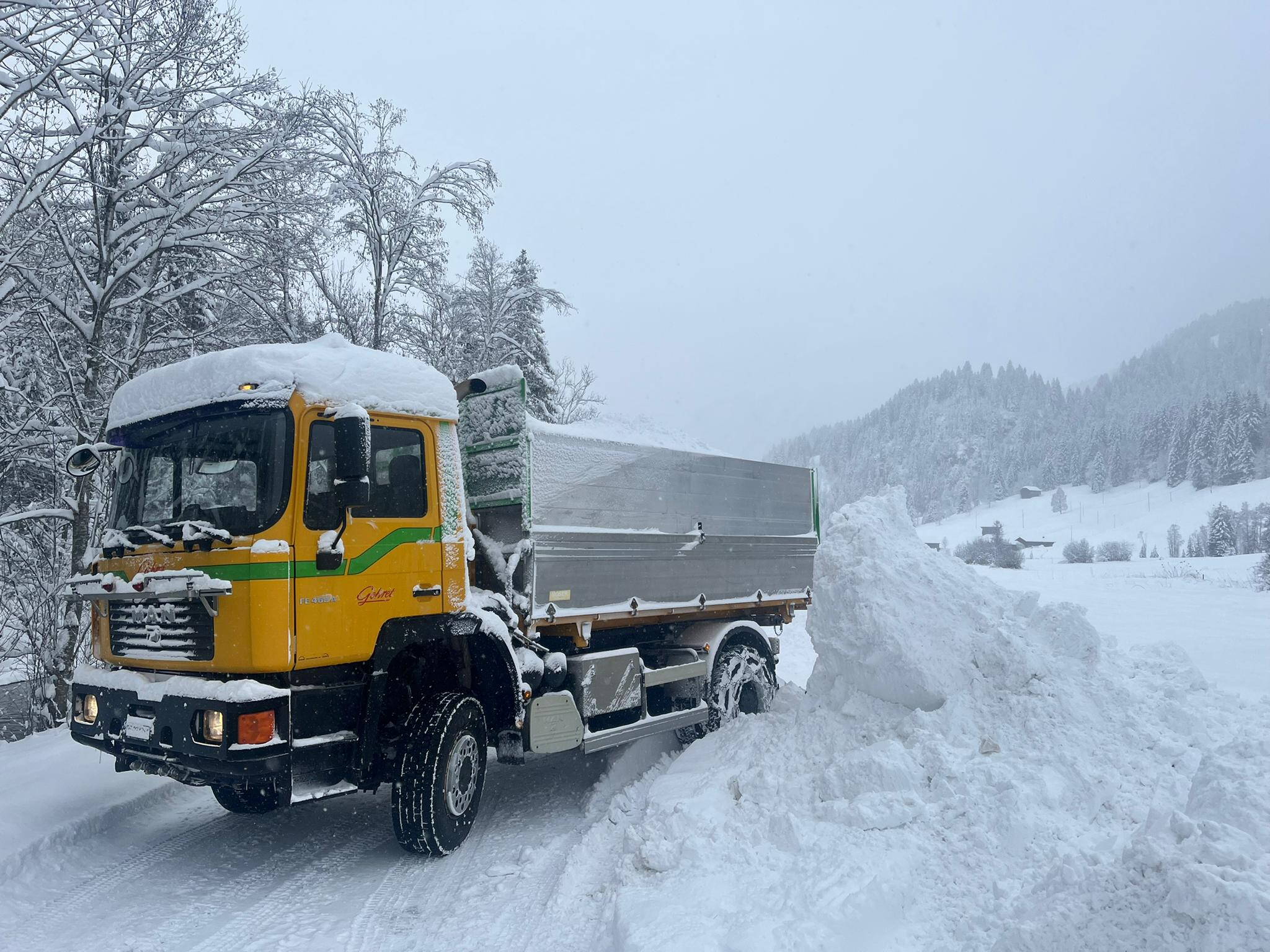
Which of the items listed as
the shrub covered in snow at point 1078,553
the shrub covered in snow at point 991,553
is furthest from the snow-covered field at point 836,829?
the shrub covered in snow at point 1078,553

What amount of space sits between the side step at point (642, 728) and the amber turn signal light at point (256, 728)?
2507 mm

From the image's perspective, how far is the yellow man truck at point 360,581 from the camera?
4.78 meters

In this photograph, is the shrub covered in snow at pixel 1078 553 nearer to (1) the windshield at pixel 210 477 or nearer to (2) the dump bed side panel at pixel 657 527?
(2) the dump bed side panel at pixel 657 527

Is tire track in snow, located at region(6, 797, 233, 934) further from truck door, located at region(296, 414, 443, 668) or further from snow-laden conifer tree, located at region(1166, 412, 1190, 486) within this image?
snow-laden conifer tree, located at region(1166, 412, 1190, 486)

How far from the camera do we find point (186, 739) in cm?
467

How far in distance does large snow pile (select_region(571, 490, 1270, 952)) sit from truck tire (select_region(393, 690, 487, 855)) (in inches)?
34.7

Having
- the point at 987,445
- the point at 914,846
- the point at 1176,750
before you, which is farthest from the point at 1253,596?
the point at 987,445

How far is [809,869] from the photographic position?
4465 mm

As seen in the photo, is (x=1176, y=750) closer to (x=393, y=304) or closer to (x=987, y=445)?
(x=393, y=304)

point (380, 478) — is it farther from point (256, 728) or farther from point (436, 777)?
point (436, 777)

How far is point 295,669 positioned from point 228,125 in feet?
23.9

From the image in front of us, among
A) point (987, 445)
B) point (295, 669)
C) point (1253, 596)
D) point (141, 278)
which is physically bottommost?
point (1253, 596)

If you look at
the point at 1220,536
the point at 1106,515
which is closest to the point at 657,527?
the point at 1220,536

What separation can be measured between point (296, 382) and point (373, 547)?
1.10 meters
